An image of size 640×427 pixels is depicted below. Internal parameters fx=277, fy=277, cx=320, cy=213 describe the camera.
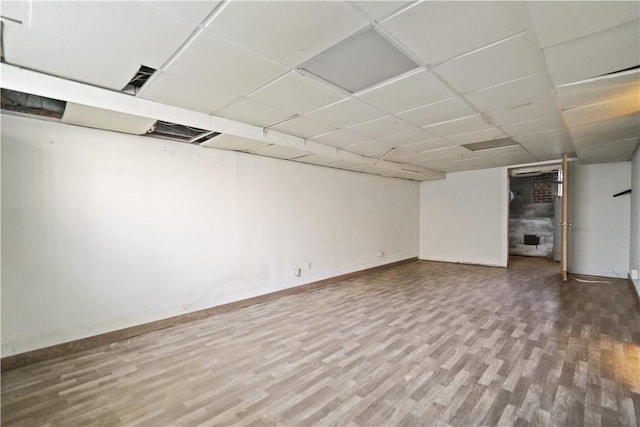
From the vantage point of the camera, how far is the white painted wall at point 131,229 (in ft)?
8.75

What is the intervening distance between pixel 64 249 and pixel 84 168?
2.85 ft

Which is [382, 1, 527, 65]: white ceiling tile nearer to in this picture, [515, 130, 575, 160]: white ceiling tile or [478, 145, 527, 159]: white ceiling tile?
[515, 130, 575, 160]: white ceiling tile

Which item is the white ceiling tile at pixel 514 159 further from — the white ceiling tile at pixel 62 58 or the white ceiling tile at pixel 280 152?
the white ceiling tile at pixel 62 58

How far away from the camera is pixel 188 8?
5.03 ft

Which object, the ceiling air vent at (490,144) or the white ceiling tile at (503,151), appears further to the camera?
the white ceiling tile at (503,151)

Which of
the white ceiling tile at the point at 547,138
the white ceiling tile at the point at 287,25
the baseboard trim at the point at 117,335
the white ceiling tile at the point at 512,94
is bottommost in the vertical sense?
the baseboard trim at the point at 117,335

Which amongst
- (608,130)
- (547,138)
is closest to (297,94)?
(547,138)

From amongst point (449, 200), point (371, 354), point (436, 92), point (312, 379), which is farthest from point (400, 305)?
point (449, 200)

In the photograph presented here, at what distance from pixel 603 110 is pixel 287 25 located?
11.3 feet

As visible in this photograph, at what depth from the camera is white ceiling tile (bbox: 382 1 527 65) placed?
→ 1.54 metres

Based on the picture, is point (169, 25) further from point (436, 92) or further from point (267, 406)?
point (267, 406)

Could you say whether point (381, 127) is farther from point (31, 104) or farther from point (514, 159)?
point (514, 159)

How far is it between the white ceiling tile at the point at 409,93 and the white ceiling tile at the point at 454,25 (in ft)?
1.20

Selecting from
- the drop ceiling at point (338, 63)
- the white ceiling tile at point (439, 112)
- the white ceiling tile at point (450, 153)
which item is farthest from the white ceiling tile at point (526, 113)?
the white ceiling tile at point (450, 153)
